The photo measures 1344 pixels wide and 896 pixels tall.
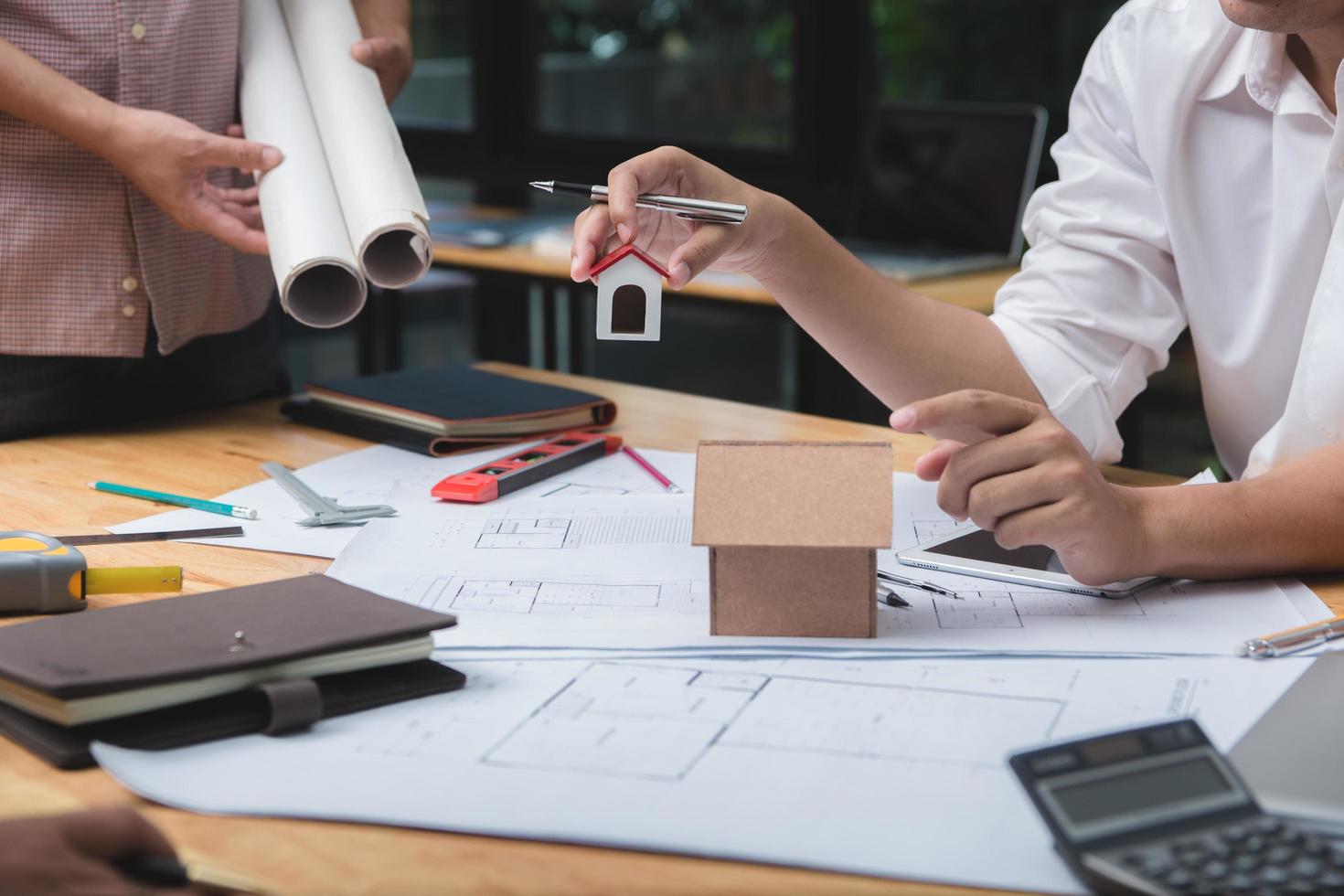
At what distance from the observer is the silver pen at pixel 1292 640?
88 cm

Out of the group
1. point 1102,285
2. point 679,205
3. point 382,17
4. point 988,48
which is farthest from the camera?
point 988,48

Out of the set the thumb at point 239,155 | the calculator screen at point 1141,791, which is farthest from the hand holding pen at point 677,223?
the calculator screen at point 1141,791

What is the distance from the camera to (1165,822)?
635 millimetres

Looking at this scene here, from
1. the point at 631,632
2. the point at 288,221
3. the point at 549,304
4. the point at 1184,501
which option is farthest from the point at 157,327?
the point at 549,304

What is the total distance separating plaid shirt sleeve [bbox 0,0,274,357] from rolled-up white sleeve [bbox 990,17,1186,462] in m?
0.86

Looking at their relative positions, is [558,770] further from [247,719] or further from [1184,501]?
[1184,501]

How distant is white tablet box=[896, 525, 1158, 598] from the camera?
101 cm

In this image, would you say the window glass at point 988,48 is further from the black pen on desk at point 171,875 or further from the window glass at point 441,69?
the black pen on desk at point 171,875

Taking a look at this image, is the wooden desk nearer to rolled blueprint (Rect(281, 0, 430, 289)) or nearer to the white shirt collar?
rolled blueprint (Rect(281, 0, 430, 289))

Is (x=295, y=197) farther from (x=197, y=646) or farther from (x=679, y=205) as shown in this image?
(x=197, y=646)

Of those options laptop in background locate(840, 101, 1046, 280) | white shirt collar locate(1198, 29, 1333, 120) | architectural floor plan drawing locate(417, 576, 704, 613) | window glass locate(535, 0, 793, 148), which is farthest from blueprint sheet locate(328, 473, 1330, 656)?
window glass locate(535, 0, 793, 148)

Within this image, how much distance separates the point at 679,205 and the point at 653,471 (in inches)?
11.3

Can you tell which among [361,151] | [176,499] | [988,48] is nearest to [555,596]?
[176,499]

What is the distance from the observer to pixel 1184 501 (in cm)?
101
